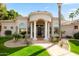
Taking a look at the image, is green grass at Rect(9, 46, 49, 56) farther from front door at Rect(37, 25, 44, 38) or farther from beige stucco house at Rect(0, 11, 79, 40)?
front door at Rect(37, 25, 44, 38)

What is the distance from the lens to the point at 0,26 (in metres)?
15.8

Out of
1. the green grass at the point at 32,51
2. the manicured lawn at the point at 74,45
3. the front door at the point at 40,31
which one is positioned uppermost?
the front door at the point at 40,31

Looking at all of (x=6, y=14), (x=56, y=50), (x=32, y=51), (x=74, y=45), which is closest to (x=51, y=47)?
(x=56, y=50)

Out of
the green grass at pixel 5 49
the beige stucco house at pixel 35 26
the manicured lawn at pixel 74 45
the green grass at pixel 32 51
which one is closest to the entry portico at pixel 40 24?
the beige stucco house at pixel 35 26

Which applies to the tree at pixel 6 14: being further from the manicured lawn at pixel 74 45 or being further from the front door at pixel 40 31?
the manicured lawn at pixel 74 45

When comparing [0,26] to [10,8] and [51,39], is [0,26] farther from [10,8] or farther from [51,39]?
[51,39]

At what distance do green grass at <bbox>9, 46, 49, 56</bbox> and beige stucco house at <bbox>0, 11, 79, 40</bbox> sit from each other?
0.76m

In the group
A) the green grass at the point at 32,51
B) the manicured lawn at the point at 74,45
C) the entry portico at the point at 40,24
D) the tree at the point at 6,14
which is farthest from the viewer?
the entry portico at the point at 40,24

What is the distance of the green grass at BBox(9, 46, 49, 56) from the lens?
47.4ft

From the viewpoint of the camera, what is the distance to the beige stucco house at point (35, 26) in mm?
15523

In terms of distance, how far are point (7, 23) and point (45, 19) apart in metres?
2.80

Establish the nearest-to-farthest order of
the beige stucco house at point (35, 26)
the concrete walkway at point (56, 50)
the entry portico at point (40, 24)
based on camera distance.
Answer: the concrete walkway at point (56, 50) → the beige stucco house at point (35, 26) → the entry portico at point (40, 24)

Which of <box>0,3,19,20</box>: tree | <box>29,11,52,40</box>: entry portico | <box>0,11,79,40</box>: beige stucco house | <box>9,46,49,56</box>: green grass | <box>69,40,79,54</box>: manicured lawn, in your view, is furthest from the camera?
<box>29,11,52,40</box>: entry portico

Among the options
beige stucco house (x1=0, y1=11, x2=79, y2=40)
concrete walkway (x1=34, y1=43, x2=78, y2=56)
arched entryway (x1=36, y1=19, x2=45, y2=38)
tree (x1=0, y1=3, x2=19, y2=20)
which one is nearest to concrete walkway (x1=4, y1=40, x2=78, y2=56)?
concrete walkway (x1=34, y1=43, x2=78, y2=56)
